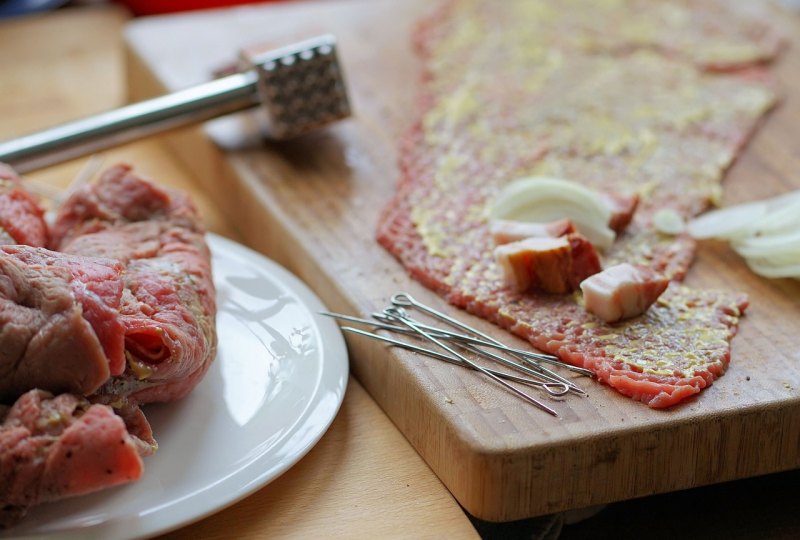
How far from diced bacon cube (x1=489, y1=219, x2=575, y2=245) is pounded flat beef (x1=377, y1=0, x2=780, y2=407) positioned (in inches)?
2.1

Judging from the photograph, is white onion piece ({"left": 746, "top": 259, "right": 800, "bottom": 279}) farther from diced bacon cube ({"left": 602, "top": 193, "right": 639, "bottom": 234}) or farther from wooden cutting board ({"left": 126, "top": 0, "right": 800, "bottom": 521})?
diced bacon cube ({"left": 602, "top": 193, "right": 639, "bottom": 234})

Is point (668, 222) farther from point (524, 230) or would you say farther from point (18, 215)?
point (18, 215)

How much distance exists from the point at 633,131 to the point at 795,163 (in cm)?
37

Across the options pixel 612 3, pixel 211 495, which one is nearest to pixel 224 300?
pixel 211 495

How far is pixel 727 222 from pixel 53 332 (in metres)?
1.33

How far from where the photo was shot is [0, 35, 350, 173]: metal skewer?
2.22 meters

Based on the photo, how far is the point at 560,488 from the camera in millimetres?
1468

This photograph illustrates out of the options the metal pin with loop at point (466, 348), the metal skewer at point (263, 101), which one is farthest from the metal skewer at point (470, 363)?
the metal skewer at point (263, 101)

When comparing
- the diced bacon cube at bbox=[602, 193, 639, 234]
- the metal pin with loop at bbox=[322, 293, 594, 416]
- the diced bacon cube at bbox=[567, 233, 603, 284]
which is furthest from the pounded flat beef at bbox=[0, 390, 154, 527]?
the diced bacon cube at bbox=[602, 193, 639, 234]

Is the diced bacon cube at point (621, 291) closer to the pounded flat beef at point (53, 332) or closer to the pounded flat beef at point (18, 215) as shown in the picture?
the pounded flat beef at point (53, 332)

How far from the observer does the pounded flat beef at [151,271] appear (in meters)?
1.43

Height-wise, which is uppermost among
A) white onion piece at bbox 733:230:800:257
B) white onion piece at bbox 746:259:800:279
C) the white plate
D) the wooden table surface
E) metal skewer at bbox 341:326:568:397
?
white onion piece at bbox 733:230:800:257

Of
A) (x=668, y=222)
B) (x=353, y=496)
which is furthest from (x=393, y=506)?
(x=668, y=222)

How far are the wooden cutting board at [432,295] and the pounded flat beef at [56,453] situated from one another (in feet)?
1.59
